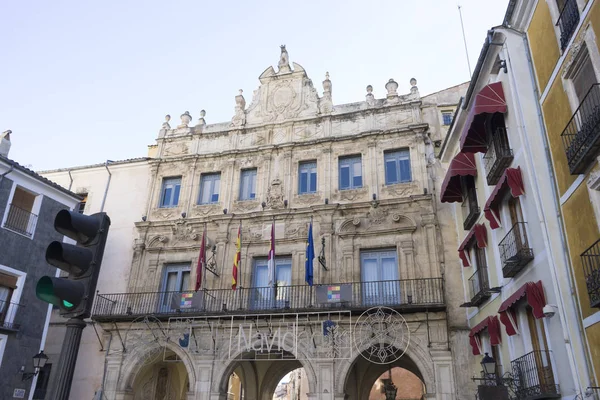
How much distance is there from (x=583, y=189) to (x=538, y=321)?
11.3 ft

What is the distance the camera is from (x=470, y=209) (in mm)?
14656

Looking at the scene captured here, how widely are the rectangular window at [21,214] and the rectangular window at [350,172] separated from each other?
11.0 metres

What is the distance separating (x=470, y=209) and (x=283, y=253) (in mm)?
6634

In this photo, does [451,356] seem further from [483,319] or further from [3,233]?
[3,233]

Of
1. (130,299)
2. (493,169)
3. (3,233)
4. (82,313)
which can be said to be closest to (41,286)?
(82,313)

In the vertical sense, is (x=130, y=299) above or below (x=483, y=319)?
above

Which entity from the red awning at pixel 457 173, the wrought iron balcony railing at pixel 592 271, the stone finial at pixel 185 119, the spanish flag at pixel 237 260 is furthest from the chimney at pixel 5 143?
the wrought iron balcony railing at pixel 592 271

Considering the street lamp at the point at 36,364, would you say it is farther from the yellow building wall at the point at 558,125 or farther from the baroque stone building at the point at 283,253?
the yellow building wall at the point at 558,125

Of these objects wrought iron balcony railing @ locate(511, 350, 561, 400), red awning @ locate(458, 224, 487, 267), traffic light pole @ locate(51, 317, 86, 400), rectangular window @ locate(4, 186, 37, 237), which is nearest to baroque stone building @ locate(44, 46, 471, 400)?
red awning @ locate(458, 224, 487, 267)

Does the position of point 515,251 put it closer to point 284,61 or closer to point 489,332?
point 489,332

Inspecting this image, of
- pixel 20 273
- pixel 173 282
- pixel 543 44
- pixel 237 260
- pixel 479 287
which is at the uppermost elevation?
pixel 543 44

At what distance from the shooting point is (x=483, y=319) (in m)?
13.4

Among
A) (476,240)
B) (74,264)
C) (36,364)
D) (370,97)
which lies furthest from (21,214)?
(74,264)

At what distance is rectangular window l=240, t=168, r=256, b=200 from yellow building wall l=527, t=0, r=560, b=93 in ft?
37.6
